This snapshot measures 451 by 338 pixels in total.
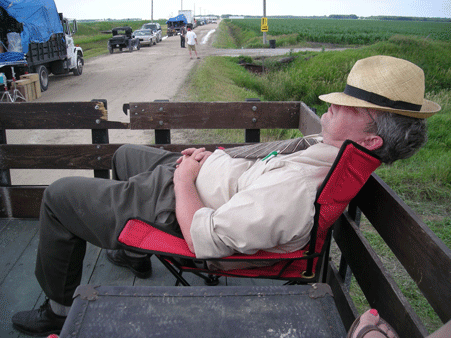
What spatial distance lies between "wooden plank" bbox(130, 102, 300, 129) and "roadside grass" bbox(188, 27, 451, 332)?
4.66 feet

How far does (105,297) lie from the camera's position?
1.38m

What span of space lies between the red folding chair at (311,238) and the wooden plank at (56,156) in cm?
146

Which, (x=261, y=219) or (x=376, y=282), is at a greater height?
(x=261, y=219)

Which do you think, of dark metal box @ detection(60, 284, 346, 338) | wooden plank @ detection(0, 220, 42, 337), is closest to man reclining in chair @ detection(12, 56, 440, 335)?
wooden plank @ detection(0, 220, 42, 337)

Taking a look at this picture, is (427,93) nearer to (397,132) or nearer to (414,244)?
(397,132)

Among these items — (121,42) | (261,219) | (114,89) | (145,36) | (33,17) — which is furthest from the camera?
(145,36)

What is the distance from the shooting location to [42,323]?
79.0 inches

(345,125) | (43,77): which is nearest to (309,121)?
(345,125)

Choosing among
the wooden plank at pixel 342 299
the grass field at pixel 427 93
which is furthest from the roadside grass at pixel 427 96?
the wooden plank at pixel 342 299

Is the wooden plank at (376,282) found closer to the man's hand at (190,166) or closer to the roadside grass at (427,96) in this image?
the man's hand at (190,166)

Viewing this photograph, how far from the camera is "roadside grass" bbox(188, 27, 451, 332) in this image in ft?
11.8

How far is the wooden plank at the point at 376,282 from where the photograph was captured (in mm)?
1300

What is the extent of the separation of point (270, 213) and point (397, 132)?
605mm

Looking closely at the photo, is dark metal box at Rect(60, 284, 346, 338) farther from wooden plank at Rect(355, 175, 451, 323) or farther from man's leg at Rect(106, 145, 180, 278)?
man's leg at Rect(106, 145, 180, 278)
